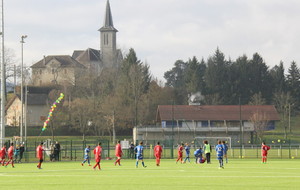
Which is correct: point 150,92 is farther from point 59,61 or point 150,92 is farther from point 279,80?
point 59,61

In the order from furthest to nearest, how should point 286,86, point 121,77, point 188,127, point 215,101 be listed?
point 286,86
point 215,101
point 121,77
point 188,127

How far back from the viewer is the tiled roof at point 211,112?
100150 millimetres

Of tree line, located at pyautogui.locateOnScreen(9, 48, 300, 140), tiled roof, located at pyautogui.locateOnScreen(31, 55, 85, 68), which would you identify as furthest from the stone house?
tiled roof, located at pyautogui.locateOnScreen(31, 55, 85, 68)

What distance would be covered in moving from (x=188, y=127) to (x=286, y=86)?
50.5 m

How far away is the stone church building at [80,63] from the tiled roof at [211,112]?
22.5 meters

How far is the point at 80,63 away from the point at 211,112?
193ft

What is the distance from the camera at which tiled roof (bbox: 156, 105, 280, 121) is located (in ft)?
329

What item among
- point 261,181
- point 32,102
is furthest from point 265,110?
point 261,181

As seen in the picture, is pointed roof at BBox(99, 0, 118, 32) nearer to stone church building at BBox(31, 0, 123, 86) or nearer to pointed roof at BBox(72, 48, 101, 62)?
stone church building at BBox(31, 0, 123, 86)

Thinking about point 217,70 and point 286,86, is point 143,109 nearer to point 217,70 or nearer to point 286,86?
point 217,70

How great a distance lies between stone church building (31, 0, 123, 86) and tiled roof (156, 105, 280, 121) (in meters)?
22.5

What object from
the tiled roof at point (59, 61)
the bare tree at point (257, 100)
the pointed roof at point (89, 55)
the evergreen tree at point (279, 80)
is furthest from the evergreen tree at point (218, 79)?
the pointed roof at point (89, 55)

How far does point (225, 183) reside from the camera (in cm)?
2286

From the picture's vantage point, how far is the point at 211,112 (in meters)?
102
